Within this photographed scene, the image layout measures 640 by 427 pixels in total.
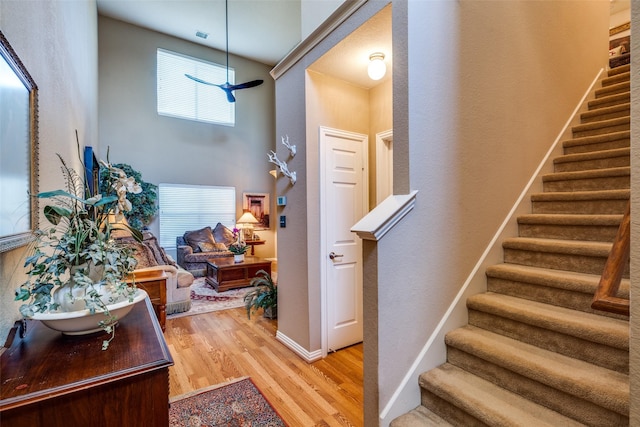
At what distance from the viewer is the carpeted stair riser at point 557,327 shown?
4.87 ft

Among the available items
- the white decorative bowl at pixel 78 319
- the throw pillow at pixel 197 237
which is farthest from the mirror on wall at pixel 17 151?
the throw pillow at pixel 197 237

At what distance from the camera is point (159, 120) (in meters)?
6.83

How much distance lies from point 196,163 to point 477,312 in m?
6.81

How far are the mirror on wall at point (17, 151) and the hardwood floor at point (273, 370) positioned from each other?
1.83m

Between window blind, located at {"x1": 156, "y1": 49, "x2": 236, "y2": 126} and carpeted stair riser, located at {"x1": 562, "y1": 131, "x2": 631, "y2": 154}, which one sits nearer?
carpeted stair riser, located at {"x1": 562, "y1": 131, "x2": 631, "y2": 154}

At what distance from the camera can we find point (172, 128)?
6.97m

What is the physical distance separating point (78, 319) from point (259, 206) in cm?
714

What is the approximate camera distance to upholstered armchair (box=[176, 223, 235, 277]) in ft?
20.6

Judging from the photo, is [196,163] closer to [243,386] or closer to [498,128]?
[243,386]

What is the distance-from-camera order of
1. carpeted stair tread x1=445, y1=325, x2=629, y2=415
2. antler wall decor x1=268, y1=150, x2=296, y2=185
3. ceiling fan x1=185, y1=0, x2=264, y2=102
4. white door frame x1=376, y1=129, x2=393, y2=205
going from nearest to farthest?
carpeted stair tread x1=445, y1=325, x2=629, y2=415 < antler wall decor x1=268, y1=150, x2=296, y2=185 < white door frame x1=376, y1=129, x2=393, y2=205 < ceiling fan x1=185, y1=0, x2=264, y2=102

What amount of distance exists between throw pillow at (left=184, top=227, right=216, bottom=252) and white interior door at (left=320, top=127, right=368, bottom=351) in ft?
15.0

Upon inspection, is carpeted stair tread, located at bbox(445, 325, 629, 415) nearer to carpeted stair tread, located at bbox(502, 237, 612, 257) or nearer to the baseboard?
carpeted stair tread, located at bbox(502, 237, 612, 257)

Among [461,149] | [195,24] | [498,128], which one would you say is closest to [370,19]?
[461,149]

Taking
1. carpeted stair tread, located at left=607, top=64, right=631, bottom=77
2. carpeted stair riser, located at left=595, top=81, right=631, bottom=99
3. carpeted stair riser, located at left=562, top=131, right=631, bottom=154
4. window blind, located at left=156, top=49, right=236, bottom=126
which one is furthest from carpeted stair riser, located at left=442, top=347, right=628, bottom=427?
window blind, located at left=156, top=49, right=236, bottom=126
